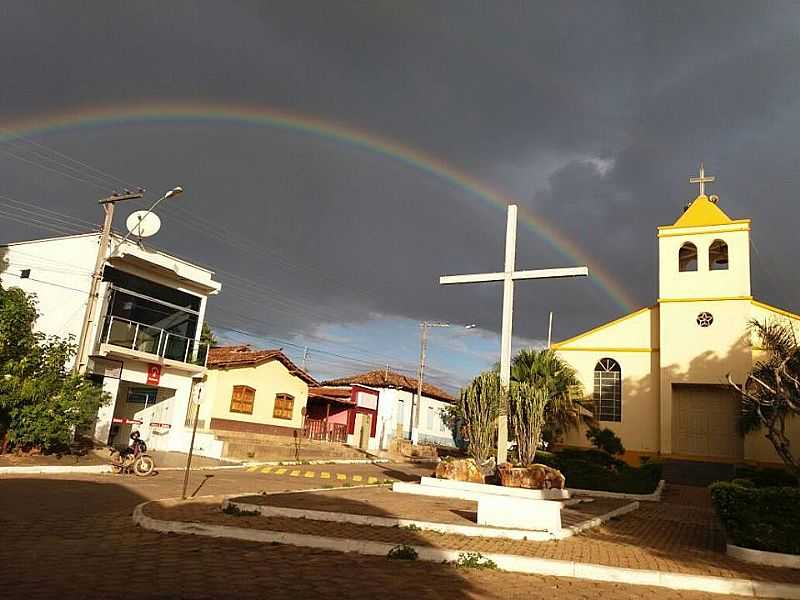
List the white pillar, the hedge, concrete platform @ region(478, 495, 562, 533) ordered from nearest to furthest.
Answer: concrete platform @ region(478, 495, 562, 533) → the hedge → the white pillar

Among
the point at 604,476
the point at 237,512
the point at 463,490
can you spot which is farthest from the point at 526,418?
the point at 237,512

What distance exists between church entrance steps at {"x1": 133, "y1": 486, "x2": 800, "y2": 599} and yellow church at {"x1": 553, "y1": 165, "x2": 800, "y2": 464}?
1809 centimetres

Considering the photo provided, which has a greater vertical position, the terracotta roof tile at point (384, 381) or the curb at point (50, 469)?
the terracotta roof tile at point (384, 381)

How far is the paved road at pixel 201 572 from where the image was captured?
5.73m

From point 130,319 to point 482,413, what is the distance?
14403mm

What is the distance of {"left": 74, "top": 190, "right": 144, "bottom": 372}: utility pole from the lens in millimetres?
19781

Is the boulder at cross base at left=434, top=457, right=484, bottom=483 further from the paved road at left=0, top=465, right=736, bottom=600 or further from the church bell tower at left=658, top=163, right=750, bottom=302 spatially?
the church bell tower at left=658, top=163, right=750, bottom=302

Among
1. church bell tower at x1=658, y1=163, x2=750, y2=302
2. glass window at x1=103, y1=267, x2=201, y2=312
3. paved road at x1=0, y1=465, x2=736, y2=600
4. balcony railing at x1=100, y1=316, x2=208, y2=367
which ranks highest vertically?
church bell tower at x1=658, y1=163, x2=750, y2=302

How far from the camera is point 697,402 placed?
1128 inches

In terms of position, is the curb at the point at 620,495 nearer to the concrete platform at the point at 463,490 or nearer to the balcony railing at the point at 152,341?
the concrete platform at the point at 463,490

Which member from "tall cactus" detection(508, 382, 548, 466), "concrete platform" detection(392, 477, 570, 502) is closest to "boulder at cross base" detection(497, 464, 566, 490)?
"concrete platform" detection(392, 477, 570, 502)

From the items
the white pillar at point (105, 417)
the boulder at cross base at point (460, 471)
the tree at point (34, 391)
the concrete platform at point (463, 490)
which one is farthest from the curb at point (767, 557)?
the white pillar at point (105, 417)

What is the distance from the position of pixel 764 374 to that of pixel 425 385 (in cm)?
2534

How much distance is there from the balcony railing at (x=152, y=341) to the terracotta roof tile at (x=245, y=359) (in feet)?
4.43
